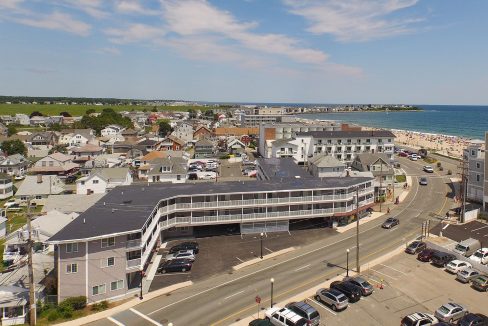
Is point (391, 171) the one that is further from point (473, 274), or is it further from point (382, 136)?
point (473, 274)

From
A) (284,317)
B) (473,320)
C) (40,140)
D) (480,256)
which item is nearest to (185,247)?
(284,317)

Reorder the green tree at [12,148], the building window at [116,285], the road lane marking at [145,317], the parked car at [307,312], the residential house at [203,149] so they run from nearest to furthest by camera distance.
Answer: the parked car at [307,312] → the road lane marking at [145,317] → the building window at [116,285] → the green tree at [12,148] → the residential house at [203,149]

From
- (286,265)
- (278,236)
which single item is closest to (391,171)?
(278,236)

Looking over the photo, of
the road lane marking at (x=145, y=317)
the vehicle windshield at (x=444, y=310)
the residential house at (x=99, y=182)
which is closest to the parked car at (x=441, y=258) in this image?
the vehicle windshield at (x=444, y=310)

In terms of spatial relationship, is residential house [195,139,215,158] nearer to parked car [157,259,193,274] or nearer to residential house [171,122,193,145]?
residential house [171,122,193,145]

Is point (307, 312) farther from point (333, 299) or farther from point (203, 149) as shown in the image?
point (203, 149)

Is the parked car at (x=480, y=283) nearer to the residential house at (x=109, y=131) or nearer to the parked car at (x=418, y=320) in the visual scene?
the parked car at (x=418, y=320)
